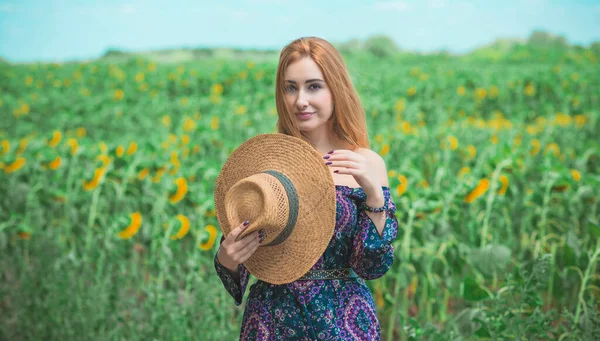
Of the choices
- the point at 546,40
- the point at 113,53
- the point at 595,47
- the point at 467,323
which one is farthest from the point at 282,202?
the point at 546,40

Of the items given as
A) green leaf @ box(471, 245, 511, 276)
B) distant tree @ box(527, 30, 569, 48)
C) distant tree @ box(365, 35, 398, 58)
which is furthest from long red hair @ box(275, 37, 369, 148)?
distant tree @ box(527, 30, 569, 48)

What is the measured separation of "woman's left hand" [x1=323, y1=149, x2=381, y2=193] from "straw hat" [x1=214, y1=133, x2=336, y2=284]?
33 mm

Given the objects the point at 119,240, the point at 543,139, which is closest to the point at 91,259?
the point at 119,240

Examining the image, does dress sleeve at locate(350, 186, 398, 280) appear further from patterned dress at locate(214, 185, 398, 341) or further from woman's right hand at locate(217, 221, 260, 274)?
woman's right hand at locate(217, 221, 260, 274)

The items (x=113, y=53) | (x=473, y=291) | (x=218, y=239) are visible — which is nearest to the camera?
(x=473, y=291)

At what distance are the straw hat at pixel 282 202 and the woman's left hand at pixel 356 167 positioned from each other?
0.03 m

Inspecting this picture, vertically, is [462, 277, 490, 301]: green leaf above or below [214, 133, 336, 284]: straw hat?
below

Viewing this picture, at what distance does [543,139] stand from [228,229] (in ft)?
14.5

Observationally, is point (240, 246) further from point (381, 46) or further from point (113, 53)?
point (381, 46)

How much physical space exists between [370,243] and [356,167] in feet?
0.65

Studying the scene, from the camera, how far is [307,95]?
1.57 meters

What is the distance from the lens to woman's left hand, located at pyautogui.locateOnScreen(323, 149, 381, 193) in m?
1.41

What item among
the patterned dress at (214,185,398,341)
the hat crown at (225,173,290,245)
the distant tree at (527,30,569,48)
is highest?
the distant tree at (527,30,569,48)

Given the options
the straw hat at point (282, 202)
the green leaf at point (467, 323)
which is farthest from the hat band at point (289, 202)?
the green leaf at point (467, 323)
